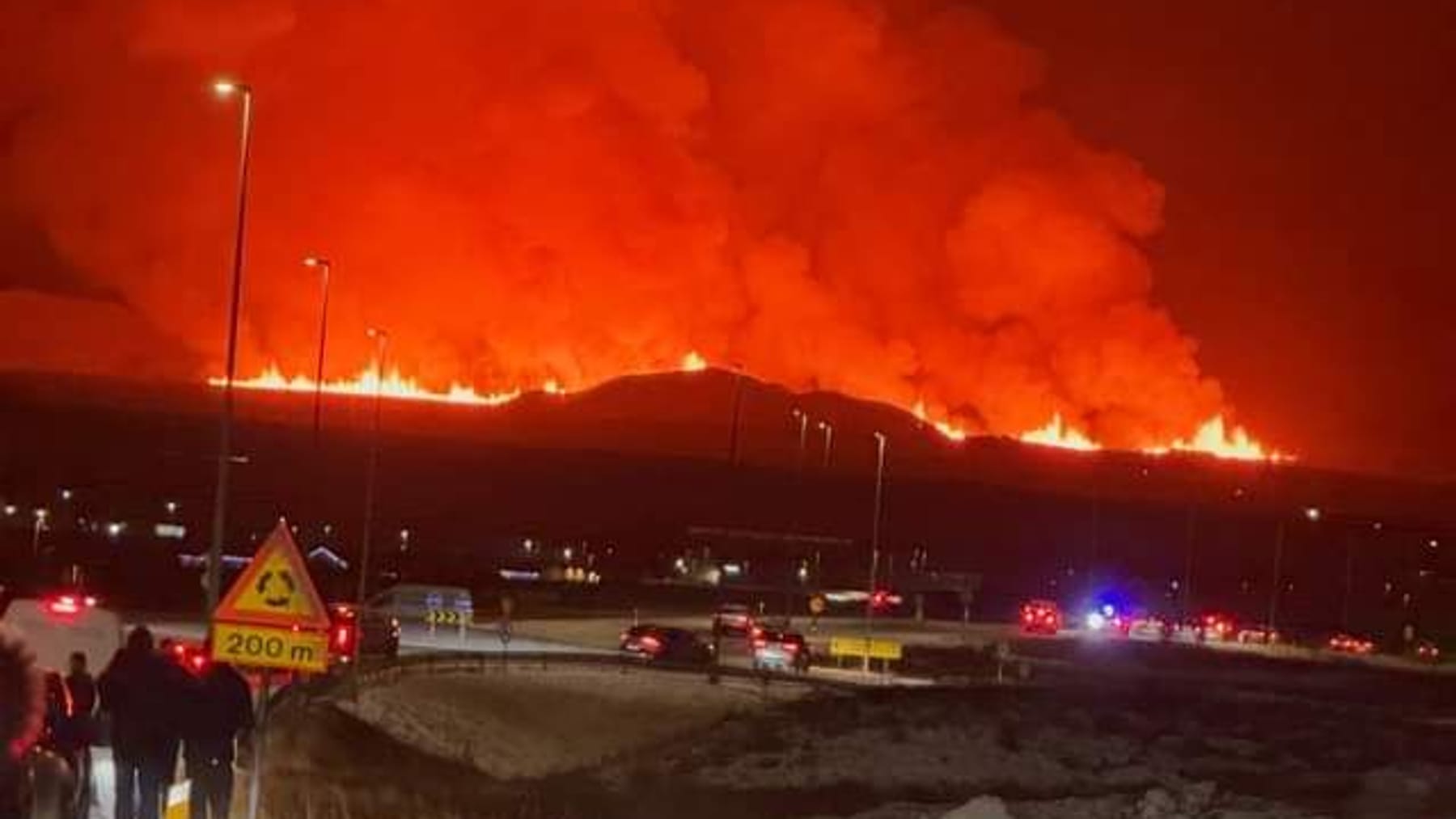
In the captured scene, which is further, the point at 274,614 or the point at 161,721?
the point at 161,721

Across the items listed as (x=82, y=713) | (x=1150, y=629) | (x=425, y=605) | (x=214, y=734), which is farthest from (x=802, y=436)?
(x=82, y=713)

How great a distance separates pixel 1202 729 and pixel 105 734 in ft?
146

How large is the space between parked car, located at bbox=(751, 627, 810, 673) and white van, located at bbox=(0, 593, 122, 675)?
49.0 metres

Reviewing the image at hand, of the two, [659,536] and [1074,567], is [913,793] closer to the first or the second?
[659,536]

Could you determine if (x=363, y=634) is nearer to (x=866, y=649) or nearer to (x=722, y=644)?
(x=722, y=644)

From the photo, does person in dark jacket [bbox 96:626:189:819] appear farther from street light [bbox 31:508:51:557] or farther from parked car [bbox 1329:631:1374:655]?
parked car [bbox 1329:631:1374:655]

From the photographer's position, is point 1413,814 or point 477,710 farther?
point 477,710

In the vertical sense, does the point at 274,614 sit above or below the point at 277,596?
below

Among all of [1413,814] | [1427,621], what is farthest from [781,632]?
[1427,621]

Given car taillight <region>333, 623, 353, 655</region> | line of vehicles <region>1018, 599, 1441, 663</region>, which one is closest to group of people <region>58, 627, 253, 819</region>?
car taillight <region>333, 623, 353, 655</region>

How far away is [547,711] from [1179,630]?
7201 cm

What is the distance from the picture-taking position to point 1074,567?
590 feet

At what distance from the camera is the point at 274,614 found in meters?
15.0

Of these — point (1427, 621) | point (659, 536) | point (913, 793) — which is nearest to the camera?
point (913, 793)
